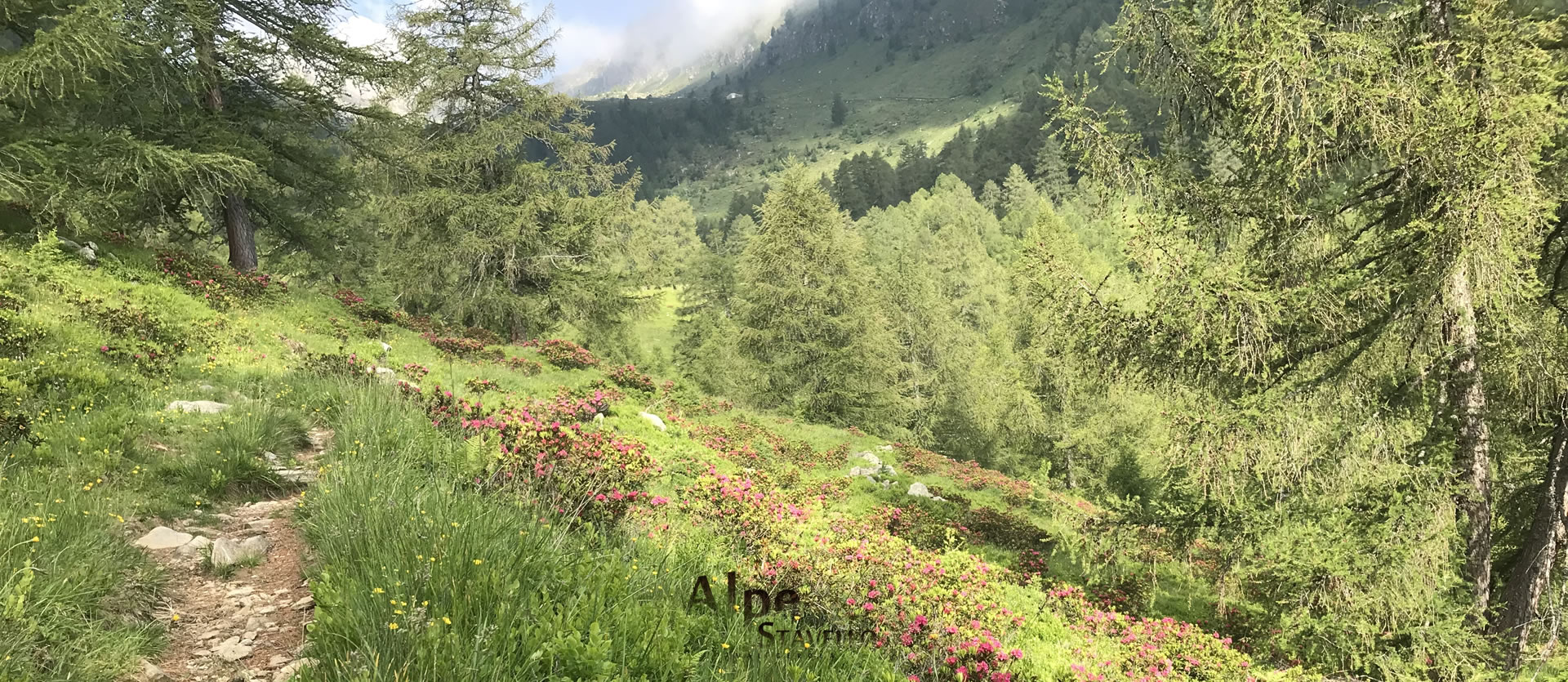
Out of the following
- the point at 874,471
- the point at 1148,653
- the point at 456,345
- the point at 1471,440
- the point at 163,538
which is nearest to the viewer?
the point at 163,538

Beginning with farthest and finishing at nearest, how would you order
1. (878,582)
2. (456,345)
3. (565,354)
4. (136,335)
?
(565,354)
(456,345)
(136,335)
(878,582)

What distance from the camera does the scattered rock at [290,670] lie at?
9.63ft

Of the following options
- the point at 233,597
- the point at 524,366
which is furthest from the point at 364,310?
the point at 233,597

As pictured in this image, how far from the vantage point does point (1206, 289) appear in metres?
6.84

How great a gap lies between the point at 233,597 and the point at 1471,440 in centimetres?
1042

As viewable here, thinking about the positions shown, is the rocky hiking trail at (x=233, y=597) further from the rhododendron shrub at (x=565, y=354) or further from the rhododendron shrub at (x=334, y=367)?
Answer: the rhododendron shrub at (x=565, y=354)

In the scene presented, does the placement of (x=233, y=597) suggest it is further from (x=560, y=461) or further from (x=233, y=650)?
(x=560, y=461)

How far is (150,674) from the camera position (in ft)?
9.55

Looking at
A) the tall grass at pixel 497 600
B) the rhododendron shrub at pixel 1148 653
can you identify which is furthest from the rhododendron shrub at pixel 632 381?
the tall grass at pixel 497 600

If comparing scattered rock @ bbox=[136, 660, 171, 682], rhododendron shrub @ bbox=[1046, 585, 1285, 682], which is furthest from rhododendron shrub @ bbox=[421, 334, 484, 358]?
rhododendron shrub @ bbox=[1046, 585, 1285, 682]

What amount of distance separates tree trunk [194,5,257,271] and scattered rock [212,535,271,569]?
13.1 m

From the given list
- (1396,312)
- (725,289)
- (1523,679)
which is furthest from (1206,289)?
(725,289)

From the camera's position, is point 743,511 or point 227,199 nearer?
point 743,511

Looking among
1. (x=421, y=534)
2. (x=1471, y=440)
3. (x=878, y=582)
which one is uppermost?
(x=421, y=534)
